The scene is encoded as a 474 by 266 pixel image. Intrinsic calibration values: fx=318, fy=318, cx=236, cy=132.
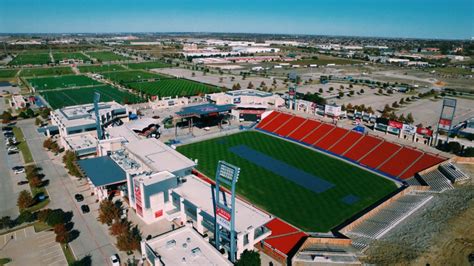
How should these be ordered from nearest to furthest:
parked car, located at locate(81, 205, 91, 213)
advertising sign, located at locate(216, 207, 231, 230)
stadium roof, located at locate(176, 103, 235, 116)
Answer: advertising sign, located at locate(216, 207, 231, 230) → parked car, located at locate(81, 205, 91, 213) → stadium roof, located at locate(176, 103, 235, 116)

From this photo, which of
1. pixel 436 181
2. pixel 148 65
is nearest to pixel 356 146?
pixel 436 181

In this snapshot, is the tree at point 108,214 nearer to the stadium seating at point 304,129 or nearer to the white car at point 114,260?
the white car at point 114,260

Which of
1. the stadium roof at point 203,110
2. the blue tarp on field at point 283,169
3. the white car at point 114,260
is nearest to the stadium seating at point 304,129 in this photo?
the blue tarp on field at point 283,169

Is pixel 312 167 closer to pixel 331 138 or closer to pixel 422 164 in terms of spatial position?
pixel 331 138

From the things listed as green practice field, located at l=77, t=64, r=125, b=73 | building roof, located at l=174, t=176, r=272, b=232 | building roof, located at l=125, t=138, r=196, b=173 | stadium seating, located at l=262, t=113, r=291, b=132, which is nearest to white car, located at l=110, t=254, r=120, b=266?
building roof, located at l=174, t=176, r=272, b=232

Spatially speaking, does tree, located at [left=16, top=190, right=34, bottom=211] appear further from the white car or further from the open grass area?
the open grass area
